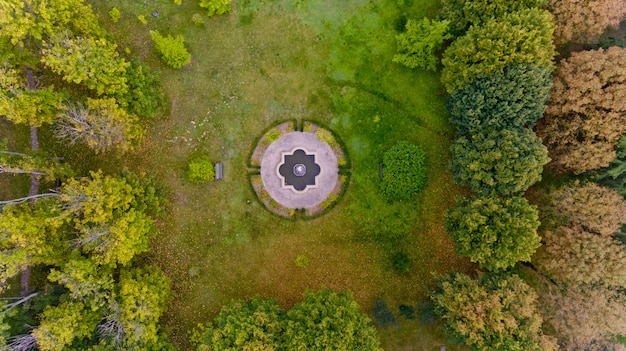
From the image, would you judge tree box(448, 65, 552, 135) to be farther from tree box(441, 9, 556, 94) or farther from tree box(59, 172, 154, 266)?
tree box(59, 172, 154, 266)

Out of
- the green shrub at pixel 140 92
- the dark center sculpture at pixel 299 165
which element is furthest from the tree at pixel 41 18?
the dark center sculpture at pixel 299 165

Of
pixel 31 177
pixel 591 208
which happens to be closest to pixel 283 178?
pixel 31 177

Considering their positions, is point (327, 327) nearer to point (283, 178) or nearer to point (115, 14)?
point (283, 178)

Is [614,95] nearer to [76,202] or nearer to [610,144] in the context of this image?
[610,144]

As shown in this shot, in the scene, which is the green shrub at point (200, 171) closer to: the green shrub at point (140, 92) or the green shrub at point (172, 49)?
the green shrub at point (140, 92)

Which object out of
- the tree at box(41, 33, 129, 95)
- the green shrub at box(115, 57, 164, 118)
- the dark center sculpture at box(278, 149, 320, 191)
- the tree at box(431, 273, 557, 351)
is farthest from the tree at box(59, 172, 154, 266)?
the tree at box(431, 273, 557, 351)

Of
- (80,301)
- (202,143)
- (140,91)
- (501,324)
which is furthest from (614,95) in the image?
(80,301)
